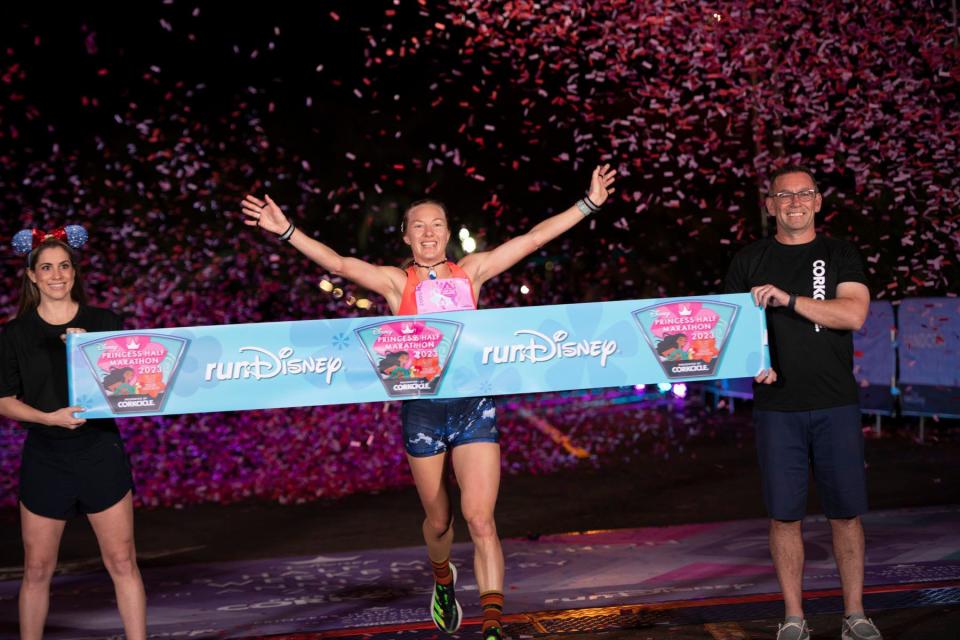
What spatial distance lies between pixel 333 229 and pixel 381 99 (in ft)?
24.6

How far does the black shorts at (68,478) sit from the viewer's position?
5.06 metres

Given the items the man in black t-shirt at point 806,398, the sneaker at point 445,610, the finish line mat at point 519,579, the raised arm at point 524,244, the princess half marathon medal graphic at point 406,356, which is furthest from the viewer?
the finish line mat at point 519,579

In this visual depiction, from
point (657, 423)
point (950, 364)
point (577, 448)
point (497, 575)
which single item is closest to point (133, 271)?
point (577, 448)

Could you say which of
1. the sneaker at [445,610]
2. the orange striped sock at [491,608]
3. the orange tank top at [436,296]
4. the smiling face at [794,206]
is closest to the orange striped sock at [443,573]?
the sneaker at [445,610]

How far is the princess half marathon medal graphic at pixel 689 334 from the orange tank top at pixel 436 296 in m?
0.92

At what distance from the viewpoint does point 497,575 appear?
544cm

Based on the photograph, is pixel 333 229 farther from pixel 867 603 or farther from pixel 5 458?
pixel 867 603

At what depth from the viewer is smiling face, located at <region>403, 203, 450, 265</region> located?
5.73 meters

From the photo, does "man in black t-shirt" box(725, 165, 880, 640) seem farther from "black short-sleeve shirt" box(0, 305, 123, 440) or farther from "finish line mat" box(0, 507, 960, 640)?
"black short-sleeve shirt" box(0, 305, 123, 440)

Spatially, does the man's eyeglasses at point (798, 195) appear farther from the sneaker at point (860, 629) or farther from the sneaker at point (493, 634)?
the sneaker at point (493, 634)

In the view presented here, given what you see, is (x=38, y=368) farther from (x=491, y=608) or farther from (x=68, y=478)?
(x=491, y=608)

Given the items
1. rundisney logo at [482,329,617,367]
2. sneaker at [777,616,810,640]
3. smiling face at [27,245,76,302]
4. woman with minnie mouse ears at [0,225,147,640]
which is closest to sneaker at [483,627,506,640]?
rundisney logo at [482,329,617,367]

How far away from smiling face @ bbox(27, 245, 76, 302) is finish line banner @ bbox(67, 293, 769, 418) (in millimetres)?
354

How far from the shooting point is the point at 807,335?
5449 mm
